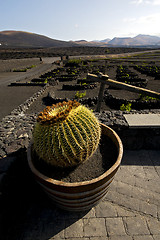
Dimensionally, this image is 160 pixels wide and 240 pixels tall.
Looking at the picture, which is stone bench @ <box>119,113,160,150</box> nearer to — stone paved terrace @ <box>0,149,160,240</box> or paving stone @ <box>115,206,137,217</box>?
stone paved terrace @ <box>0,149,160,240</box>

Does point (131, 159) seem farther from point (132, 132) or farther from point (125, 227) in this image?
point (125, 227)

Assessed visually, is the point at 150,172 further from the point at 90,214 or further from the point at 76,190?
the point at 76,190

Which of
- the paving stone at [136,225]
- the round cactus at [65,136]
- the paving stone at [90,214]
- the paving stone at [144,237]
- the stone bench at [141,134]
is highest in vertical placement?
the round cactus at [65,136]

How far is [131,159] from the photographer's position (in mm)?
4383

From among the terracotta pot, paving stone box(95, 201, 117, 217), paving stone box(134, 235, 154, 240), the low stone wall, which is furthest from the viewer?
the low stone wall

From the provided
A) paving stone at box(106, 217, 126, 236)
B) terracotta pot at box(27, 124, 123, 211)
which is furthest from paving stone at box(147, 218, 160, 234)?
terracotta pot at box(27, 124, 123, 211)

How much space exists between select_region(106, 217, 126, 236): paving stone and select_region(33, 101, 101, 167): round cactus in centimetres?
149

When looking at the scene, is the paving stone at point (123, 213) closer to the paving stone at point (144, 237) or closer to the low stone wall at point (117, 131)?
the paving stone at point (144, 237)

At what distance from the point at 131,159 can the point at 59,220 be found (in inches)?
106

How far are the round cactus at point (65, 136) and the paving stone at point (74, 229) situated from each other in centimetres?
129

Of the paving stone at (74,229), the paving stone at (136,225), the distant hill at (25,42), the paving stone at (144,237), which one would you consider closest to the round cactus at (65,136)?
the paving stone at (74,229)

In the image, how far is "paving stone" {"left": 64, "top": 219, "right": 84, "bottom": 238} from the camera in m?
2.62

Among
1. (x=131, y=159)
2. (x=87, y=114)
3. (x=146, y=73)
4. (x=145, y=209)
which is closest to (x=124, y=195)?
(x=145, y=209)

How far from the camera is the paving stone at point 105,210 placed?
9.61ft
